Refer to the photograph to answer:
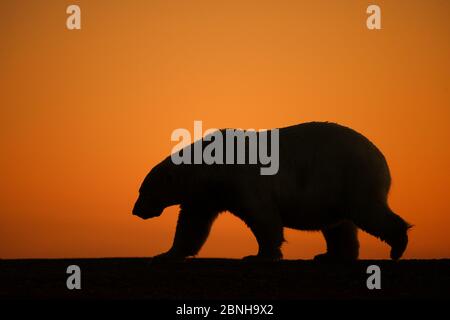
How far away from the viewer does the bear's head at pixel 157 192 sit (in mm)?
14961

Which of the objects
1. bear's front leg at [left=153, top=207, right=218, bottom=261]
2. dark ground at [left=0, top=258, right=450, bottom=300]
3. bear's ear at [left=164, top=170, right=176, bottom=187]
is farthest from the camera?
bear's ear at [left=164, top=170, right=176, bottom=187]

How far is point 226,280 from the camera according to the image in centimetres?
1053

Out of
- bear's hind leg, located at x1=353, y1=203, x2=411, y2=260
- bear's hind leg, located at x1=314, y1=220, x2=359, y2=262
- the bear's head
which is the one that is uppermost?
the bear's head

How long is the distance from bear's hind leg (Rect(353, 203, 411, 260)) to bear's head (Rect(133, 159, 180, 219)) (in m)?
3.45

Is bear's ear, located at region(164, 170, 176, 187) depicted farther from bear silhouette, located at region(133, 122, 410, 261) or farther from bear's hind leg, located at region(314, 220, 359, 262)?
bear's hind leg, located at region(314, 220, 359, 262)

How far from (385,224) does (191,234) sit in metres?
3.44

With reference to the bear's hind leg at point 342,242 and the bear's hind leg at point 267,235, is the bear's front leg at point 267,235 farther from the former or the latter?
the bear's hind leg at point 342,242

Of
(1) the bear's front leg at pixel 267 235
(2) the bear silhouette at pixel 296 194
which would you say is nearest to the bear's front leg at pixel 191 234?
(2) the bear silhouette at pixel 296 194

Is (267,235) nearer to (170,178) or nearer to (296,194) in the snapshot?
(296,194)

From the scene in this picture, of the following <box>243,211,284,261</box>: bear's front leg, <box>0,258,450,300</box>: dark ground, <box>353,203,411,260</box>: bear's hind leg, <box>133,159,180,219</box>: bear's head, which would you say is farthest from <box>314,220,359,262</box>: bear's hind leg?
<box>133,159,180,219</box>: bear's head

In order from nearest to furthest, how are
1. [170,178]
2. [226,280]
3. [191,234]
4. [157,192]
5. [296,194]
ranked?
1. [226,280]
2. [296,194]
3. [191,234]
4. [170,178]
5. [157,192]

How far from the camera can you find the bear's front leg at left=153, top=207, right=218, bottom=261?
48.4 feet

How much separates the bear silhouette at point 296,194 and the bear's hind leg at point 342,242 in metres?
0.02

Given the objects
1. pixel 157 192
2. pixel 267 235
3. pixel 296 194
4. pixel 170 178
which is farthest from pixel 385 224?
pixel 157 192
